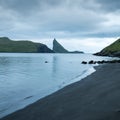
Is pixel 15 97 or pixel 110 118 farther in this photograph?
pixel 15 97

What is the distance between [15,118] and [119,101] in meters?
7.80

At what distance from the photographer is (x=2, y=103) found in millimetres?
26906

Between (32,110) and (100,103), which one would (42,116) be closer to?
(32,110)

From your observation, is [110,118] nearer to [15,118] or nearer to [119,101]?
[119,101]

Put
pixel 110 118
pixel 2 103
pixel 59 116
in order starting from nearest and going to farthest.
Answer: pixel 110 118, pixel 59 116, pixel 2 103

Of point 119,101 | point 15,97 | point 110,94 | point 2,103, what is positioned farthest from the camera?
point 15,97

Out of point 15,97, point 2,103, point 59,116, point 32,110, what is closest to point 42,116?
point 59,116

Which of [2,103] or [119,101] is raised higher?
[119,101]

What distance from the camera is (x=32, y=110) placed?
21.5 metres

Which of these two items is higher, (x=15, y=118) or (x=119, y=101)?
(x=119, y=101)

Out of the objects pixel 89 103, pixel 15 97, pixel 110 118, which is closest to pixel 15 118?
pixel 89 103

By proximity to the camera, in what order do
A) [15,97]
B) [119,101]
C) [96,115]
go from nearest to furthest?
[96,115]
[119,101]
[15,97]

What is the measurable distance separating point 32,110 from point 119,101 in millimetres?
7031

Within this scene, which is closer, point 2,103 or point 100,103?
point 100,103
